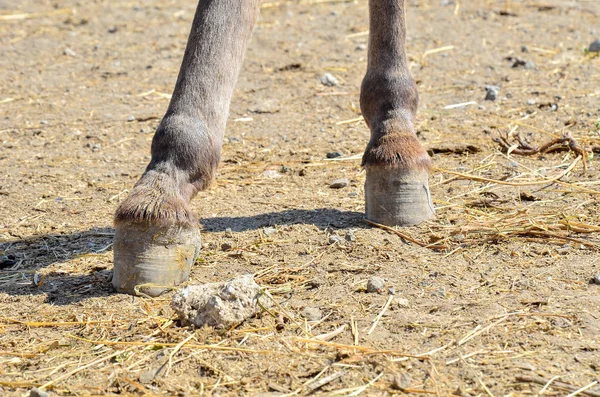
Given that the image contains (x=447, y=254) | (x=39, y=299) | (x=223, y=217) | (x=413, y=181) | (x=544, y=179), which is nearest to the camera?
(x=39, y=299)

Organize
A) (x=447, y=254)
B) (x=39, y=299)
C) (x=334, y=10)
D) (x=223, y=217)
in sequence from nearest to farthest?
(x=39, y=299), (x=447, y=254), (x=223, y=217), (x=334, y=10)

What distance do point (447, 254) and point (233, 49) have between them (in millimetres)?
1117

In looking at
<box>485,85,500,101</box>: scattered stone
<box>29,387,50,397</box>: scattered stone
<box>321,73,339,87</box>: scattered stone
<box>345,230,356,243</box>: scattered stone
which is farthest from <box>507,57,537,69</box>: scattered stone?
<box>29,387,50,397</box>: scattered stone

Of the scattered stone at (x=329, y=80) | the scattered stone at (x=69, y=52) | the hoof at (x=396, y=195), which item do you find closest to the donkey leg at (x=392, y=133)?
the hoof at (x=396, y=195)

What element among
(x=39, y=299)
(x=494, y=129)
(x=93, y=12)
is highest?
(x=93, y=12)

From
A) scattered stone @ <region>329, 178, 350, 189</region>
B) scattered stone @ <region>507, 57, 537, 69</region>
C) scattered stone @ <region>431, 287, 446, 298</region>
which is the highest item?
scattered stone @ <region>507, 57, 537, 69</region>

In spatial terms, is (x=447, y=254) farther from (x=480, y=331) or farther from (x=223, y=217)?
(x=223, y=217)

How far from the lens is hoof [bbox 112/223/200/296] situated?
2.74 meters

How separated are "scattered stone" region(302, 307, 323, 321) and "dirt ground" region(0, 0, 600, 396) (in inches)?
0.5

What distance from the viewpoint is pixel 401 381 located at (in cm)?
219

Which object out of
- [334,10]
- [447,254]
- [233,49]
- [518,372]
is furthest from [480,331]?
[334,10]

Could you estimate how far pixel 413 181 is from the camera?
10.8 ft

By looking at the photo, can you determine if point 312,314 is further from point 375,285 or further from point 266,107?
point 266,107

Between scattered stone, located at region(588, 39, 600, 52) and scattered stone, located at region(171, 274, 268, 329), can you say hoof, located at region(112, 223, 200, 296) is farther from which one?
scattered stone, located at region(588, 39, 600, 52)
